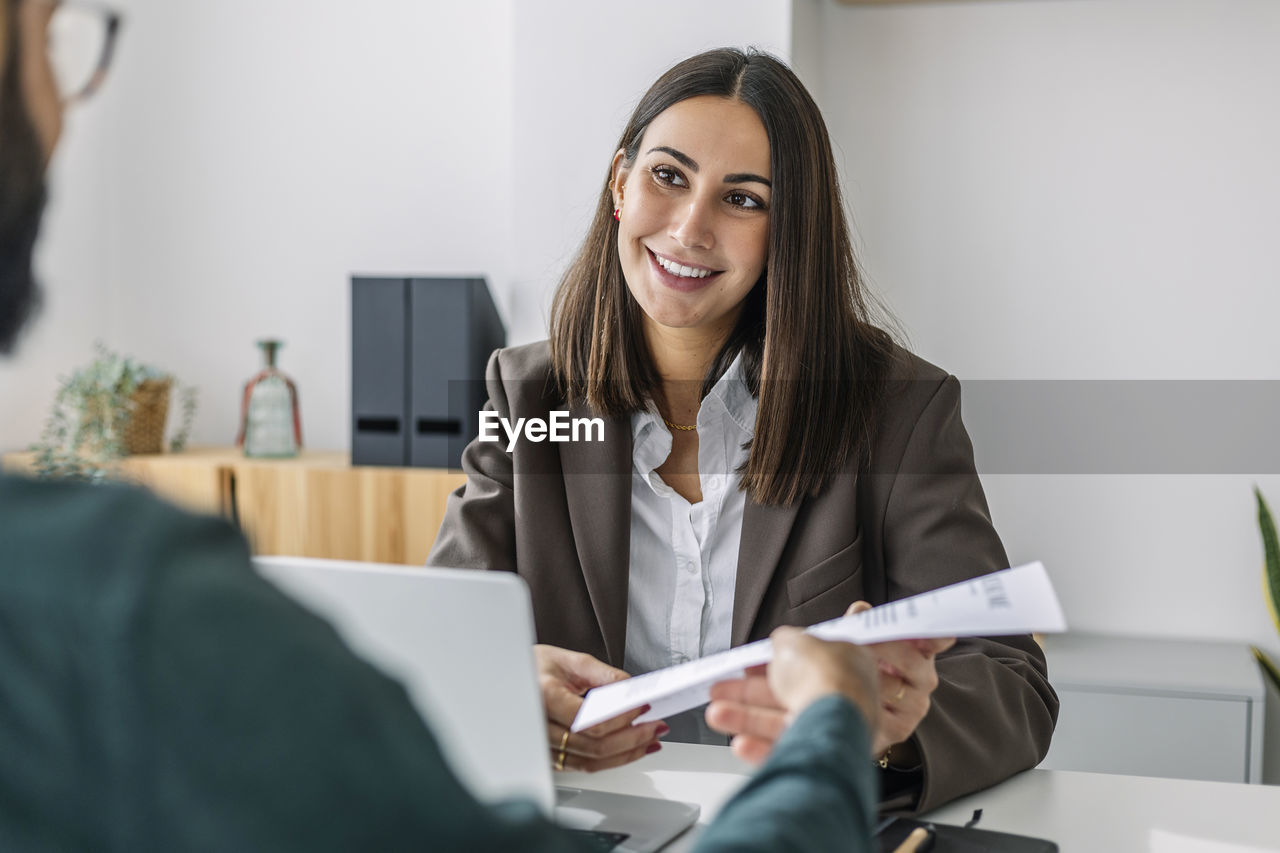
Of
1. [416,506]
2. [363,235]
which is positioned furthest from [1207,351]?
[363,235]

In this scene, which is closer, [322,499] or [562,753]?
[562,753]

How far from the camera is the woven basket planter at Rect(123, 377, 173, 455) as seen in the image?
9.98ft

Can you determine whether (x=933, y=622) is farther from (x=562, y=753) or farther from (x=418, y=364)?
(x=418, y=364)

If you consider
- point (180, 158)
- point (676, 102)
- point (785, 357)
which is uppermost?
point (180, 158)

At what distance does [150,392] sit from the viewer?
10.0 feet

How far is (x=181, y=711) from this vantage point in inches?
15.4

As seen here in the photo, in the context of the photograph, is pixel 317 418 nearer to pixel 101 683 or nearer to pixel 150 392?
pixel 150 392

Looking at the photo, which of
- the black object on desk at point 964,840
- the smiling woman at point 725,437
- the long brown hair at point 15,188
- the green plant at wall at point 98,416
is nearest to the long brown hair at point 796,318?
the smiling woman at point 725,437

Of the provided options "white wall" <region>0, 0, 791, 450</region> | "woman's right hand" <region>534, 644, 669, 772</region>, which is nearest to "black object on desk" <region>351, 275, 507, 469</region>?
"white wall" <region>0, 0, 791, 450</region>

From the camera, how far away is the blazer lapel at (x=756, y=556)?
1.50 meters

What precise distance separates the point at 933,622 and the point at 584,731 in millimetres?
463

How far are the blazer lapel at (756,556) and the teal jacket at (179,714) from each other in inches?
43.3

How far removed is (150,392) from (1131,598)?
2519 millimetres
